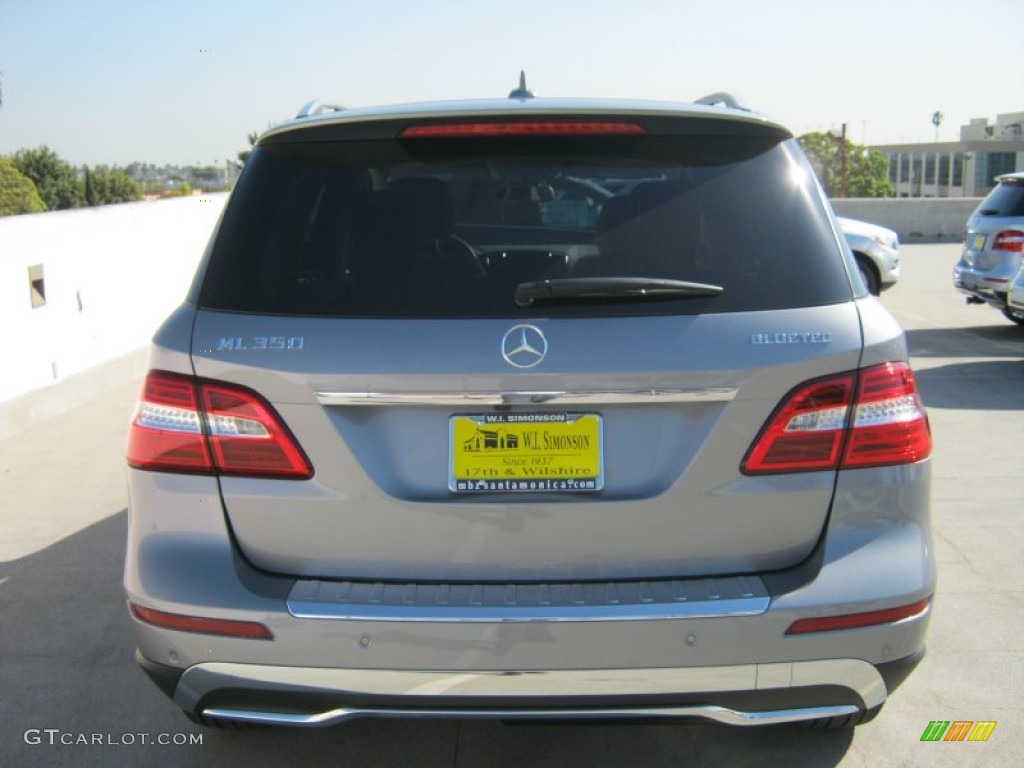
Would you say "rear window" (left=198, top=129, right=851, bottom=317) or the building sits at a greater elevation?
"rear window" (left=198, top=129, right=851, bottom=317)

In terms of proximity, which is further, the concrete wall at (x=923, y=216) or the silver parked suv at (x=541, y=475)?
the concrete wall at (x=923, y=216)

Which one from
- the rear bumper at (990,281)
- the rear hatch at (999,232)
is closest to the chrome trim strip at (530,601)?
the rear bumper at (990,281)

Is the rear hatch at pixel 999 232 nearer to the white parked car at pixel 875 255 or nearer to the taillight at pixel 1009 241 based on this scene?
the taillight at pixel 1009 241

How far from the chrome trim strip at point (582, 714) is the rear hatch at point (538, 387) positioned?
319 millimetres

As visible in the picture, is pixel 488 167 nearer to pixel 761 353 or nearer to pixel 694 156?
pixel 694 156

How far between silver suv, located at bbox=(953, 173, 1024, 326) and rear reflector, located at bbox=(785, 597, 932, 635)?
947 cm

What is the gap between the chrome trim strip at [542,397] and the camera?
2.66m

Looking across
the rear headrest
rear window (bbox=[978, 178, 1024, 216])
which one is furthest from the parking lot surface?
rear window (bbox=[978, 178, 1024, 216])

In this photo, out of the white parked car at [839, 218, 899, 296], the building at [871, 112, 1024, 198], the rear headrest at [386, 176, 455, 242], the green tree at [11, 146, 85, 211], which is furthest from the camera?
the building at [871, 112, 1024, 198]

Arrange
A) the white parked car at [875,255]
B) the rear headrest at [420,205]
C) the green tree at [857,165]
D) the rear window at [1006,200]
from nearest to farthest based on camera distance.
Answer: the rear headrest at [420,205] → the rear window at [1006,200] → the white parked car at [875,255] → the green tree at [857,165]

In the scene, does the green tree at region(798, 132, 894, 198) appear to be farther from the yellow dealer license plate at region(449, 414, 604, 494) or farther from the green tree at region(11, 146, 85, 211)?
the yellow dealer license plate at region(449, 414, 604, 494)

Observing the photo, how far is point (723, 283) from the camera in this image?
109 inches

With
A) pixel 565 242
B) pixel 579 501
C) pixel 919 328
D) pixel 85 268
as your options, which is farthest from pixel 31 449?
pixel 919 328

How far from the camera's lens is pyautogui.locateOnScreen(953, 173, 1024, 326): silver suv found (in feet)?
38.2
